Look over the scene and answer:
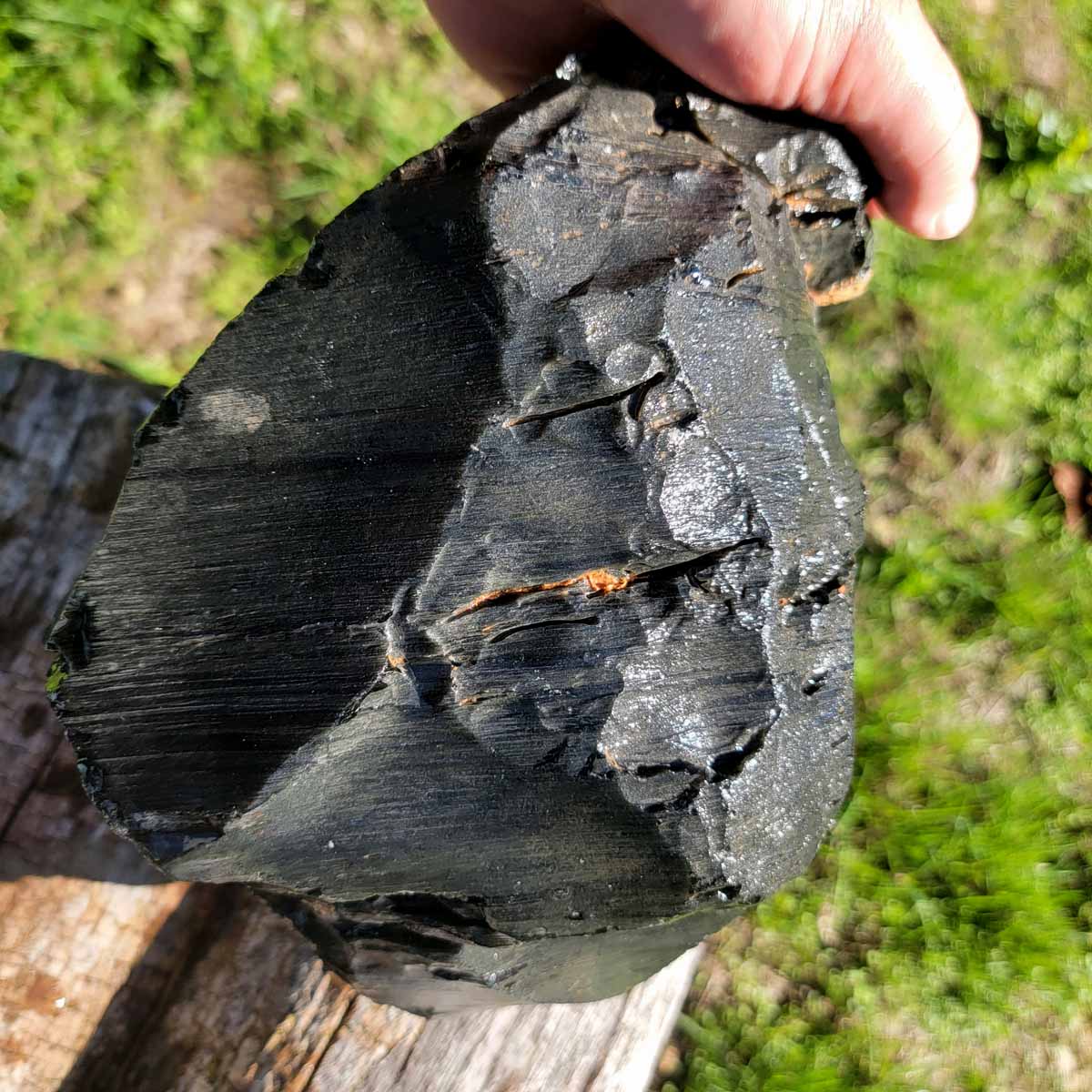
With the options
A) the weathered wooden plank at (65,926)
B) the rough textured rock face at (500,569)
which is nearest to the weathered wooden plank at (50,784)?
the weathered wooden plank at (65,926)

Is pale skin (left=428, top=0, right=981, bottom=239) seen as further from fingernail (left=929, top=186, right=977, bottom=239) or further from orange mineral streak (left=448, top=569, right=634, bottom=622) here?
orange mineral streak (left=448, top=569, right=634, bottom=622)

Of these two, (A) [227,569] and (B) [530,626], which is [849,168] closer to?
(B) [530,626]

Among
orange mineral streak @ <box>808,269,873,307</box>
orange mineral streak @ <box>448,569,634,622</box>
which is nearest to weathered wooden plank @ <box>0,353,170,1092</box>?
orange mineral streak @ <box>448,569,634,622</box>

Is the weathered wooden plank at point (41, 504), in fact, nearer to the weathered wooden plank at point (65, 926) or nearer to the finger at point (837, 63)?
the weathered wooden plank at point (65, 926)

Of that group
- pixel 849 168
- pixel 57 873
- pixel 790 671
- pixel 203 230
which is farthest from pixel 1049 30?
pixel 57 873

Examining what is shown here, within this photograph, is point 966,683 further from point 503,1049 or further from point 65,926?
point 65,926

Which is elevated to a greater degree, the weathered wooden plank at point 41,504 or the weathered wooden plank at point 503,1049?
the weathered wooden plank at point 41,504
